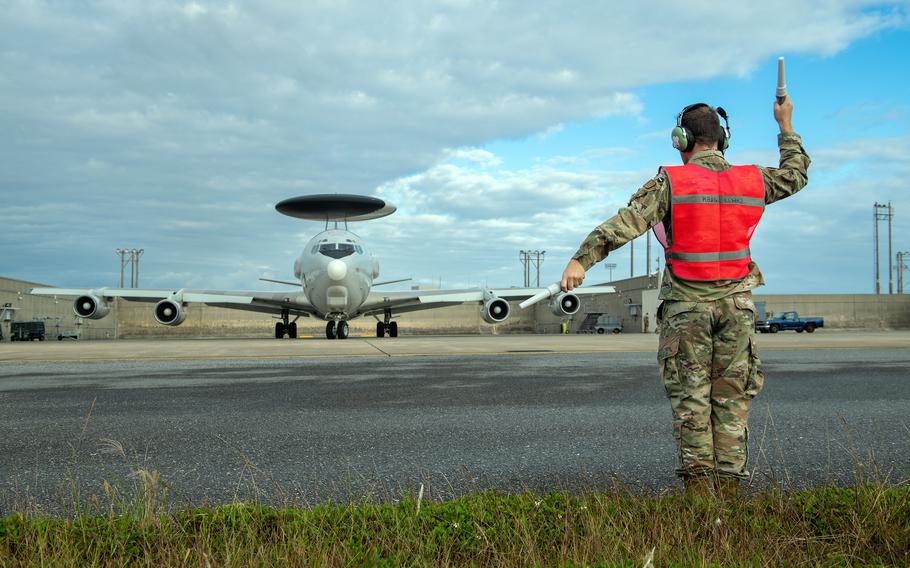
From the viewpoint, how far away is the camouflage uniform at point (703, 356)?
331 cm

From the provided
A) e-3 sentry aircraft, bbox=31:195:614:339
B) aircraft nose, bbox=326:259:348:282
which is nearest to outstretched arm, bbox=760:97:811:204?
e-3 sentry aircraft, bbox=31:195:614:339

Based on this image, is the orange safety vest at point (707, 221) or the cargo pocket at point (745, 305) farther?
the orange safety vest at point (707, 221)

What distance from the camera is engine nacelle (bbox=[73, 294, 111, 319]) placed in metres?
27.0

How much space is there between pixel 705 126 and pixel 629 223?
2.60 feet

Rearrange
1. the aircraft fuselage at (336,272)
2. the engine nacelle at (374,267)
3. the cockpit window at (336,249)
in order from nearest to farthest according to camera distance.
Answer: the aircraft fuselage at (336,272), the cockpit window at (336,249), the engine nacelle at (374,267)

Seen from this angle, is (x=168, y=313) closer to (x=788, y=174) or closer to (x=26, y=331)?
(x=26, y=331)

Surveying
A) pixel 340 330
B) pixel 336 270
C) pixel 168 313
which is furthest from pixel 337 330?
pixel 168 313

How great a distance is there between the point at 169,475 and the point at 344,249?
71.8 feet

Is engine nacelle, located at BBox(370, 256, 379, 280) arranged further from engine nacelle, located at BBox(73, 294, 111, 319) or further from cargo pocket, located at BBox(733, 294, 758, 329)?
cargo pocket, located at BBox(733, 294, 758, 329)

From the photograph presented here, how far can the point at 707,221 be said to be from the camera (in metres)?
3.55

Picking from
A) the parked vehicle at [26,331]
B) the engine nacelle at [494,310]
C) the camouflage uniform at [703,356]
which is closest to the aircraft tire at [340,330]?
the engine nacelle at [494,310]

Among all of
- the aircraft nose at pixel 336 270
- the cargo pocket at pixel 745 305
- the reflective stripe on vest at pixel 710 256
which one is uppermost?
the aircraft nose at pixel 336 270

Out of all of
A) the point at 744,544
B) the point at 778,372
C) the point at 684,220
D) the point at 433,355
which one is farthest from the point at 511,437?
the point at 433,355

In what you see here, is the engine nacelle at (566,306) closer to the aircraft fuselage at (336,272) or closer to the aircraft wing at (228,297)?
the aircraft fuselage at (336,272)
